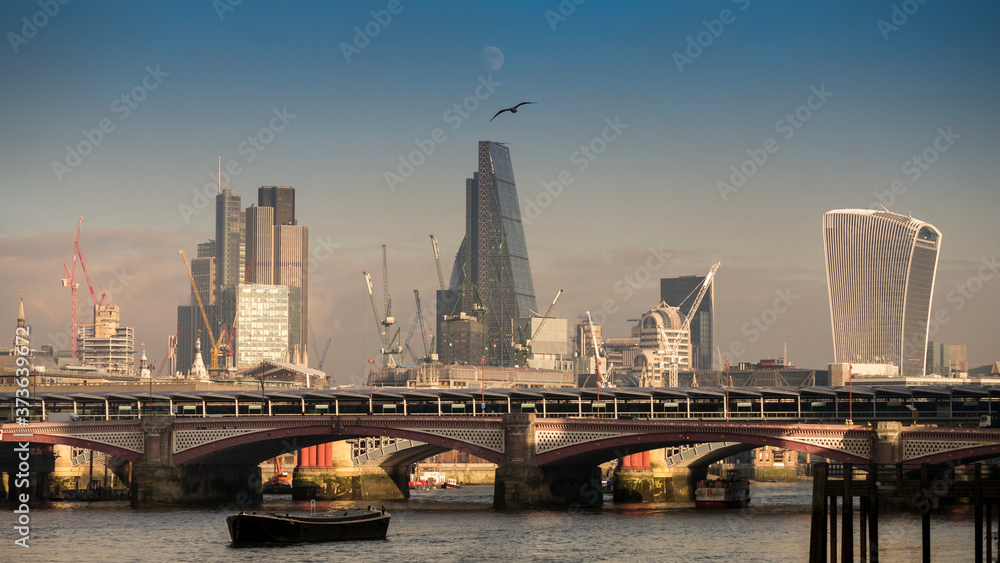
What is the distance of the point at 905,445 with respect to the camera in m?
126

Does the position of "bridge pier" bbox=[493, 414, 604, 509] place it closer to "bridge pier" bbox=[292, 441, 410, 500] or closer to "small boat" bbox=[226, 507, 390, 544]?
"small boat" bbox=[226, 507, 390, 544]

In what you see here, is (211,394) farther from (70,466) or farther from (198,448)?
(70,466)

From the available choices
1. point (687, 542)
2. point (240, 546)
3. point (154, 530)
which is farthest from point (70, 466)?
point (687, 542)

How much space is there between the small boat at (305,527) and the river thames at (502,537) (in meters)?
1.40

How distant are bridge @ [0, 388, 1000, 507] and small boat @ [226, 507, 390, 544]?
27704mm

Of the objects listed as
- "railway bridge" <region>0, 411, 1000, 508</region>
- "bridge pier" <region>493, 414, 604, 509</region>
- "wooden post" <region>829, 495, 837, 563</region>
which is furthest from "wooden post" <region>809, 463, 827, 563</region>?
"bridge pier" <region>493, 414, 604, 509</region>

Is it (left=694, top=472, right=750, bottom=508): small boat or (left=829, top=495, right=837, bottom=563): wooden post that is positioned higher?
(left=829, top=495, right=837, bottom=563): wooden post

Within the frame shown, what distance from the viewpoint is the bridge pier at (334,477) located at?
165 metres

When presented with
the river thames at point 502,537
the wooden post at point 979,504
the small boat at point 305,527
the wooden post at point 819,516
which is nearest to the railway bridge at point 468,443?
the river thames at point 502,537

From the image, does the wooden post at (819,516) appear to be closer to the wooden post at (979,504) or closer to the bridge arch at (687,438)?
the wooden post at (979,504)

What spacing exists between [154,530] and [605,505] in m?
53.3

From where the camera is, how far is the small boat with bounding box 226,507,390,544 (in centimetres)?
10600

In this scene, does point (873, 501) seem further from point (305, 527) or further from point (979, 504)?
point (305, 527)

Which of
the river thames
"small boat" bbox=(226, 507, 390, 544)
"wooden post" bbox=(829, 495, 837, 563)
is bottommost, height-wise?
the river thames
